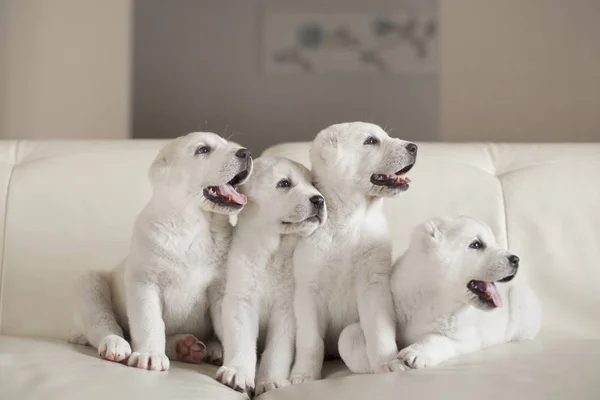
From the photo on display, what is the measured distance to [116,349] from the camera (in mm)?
1716

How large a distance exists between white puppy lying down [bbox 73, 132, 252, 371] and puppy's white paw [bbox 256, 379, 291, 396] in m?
0.22

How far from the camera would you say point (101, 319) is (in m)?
1.89

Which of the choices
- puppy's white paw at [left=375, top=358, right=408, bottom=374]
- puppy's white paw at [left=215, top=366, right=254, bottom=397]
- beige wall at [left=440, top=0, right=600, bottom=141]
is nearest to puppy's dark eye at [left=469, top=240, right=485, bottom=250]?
puppy's white paw at [left=375, top=358, right=408, bottom=374]

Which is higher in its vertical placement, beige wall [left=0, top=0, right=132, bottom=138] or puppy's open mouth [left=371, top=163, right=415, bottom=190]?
beige wall [left=0, top=0, right=132, bottom=138]

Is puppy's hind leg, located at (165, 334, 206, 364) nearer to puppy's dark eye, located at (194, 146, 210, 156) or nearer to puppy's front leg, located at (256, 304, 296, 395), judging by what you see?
puppy's front leg, located at (256, 304, 296, 395)

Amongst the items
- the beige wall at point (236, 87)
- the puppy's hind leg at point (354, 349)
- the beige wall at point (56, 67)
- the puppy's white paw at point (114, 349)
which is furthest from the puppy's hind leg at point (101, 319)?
the beige wall at point (56, 67)

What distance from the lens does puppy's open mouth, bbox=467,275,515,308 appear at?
5.53 ft

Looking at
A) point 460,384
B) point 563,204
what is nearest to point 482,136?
point 563,204

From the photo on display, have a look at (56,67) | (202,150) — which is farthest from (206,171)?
(56,67)

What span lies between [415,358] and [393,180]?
15.3 inches

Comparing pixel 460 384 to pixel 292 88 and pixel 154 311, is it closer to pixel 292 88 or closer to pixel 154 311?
pixel 154 311

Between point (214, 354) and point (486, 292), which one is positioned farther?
point (214, 354)

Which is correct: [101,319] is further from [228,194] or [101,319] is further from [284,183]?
[284,183]

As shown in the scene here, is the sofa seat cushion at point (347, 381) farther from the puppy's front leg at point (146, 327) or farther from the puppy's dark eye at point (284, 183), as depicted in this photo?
the puppy's dark eye at point (284, 183)
